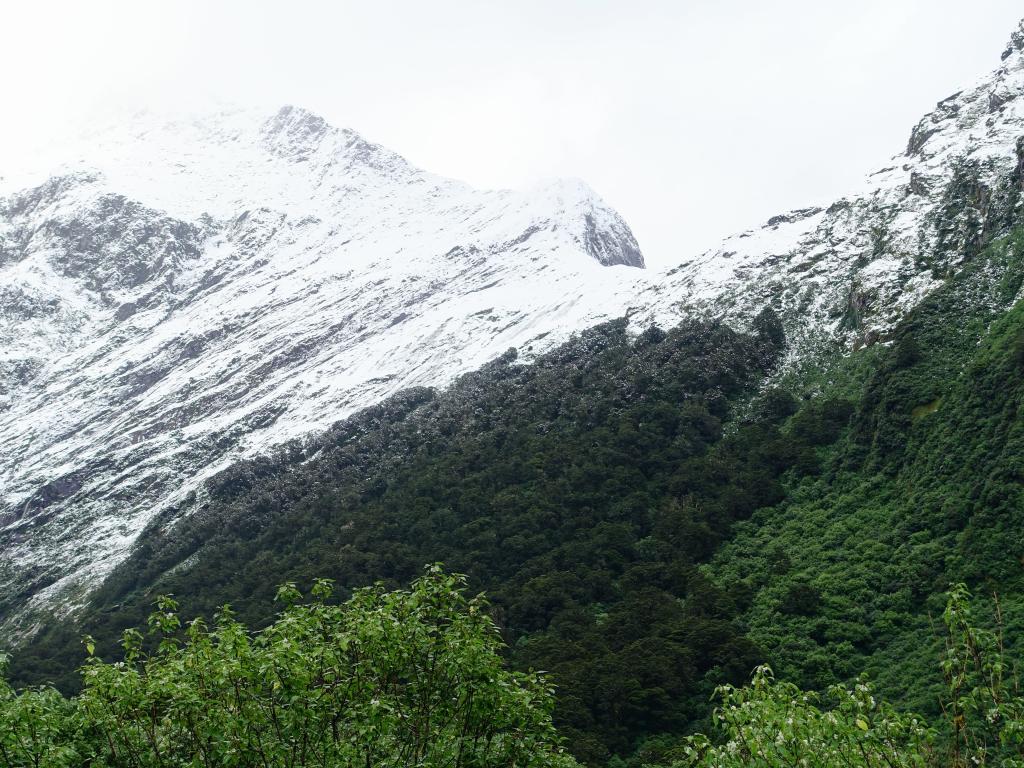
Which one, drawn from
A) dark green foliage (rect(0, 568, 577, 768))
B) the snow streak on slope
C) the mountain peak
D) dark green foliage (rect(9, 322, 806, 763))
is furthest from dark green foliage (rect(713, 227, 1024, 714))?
the mountain peak

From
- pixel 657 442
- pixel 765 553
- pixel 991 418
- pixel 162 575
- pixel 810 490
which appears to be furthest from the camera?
pixel 162 575

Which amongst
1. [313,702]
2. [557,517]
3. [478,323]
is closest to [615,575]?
[557,517]

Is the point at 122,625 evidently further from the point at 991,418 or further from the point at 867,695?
the point at 867,695

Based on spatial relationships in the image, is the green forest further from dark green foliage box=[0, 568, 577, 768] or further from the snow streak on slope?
the snow streak on slope

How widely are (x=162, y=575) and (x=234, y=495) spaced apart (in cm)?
1885

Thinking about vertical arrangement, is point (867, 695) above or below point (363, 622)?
below

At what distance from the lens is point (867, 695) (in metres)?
12.6

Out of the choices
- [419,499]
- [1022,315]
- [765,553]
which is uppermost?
[419,499]

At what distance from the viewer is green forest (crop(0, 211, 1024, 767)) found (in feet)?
49.6

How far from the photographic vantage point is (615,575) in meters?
77.8

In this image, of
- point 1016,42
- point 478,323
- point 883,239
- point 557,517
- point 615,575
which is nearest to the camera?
point 615,575

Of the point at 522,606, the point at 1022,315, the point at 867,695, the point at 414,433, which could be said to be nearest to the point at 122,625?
the point at 414,433

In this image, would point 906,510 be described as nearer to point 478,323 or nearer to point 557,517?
point 557,517

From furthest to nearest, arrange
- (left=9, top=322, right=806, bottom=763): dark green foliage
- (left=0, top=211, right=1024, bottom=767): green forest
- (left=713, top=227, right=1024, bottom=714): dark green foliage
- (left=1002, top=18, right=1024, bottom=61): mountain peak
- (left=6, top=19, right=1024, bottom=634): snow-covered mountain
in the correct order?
(left=1002, top=18, right=1024, bottom=61): mountain peak
(left=6, top=19, right=1024, bottom=634): snow-covered mountain
(left=9, top=322, right=806, bottom=763): dark green foliage
(left=713, top=227, right=1024, bottom=714): dark green foliage
(left=0, top=211, right=1024, bottom=767): green forest
